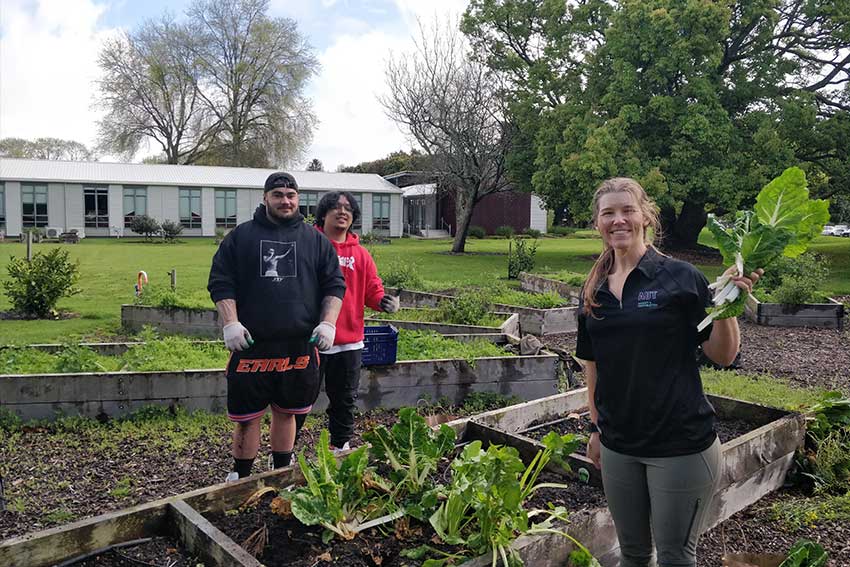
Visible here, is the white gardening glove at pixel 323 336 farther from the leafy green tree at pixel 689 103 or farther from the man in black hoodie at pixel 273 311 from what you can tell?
the leafy green tree at pixel 689 103

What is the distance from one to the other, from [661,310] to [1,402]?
474 centimetres

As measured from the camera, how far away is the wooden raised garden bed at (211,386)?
16.3 ft

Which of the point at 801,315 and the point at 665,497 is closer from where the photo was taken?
the point at 665,497

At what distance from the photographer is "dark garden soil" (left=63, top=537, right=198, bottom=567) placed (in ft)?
8.69

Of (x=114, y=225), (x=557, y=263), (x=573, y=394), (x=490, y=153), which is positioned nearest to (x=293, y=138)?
(x=114, y=225)

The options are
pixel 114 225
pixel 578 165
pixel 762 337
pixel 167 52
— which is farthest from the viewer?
pixel 167 52

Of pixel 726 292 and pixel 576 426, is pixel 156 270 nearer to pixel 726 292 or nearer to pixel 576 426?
pixel 576 426

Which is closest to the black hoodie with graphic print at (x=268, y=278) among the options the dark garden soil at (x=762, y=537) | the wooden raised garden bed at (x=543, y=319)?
the dark garden soil at (x=762, y=537)

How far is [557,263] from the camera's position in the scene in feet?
73.1

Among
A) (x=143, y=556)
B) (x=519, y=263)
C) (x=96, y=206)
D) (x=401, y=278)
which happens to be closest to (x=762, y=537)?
(x=143, y=556)

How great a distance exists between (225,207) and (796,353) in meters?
32.8

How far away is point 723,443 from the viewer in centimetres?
412

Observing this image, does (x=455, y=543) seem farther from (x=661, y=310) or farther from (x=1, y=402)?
(x=1, y=402)

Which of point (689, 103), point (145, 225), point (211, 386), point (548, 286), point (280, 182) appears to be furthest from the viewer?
point (145, 225)
